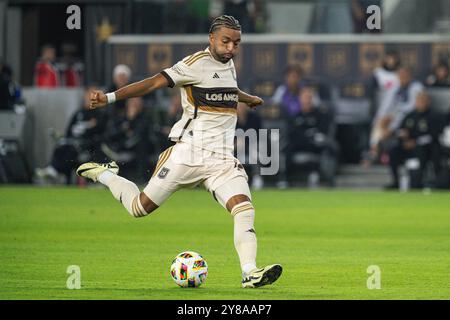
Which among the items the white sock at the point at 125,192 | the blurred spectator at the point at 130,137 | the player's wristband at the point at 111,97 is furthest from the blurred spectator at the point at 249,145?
the player's wristband at the point at 111,97

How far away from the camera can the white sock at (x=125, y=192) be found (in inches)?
472

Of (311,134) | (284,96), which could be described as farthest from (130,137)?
(311,134)

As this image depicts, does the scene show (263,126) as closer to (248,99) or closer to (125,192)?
(248,99)

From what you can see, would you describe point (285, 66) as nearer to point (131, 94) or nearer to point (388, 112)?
point (388, 112)

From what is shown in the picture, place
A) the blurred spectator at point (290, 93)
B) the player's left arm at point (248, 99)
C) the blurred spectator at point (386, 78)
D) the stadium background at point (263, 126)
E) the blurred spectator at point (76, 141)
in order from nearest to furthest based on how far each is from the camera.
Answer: the player's left arm at point (248, 99) < the stadium background at point (263, 126) < the blurred spectator at point (76, 141) < the blurred spectator at point (290, 93) < the blurred spectator at point (386, 78)

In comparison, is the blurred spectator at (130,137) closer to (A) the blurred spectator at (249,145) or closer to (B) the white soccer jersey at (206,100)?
(A) the blurred spectator at (249,145)

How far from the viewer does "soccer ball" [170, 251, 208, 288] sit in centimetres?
1141

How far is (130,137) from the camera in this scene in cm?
2650

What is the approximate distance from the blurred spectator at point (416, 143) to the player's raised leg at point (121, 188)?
1466 centimetres

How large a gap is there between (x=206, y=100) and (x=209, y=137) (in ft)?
1.13

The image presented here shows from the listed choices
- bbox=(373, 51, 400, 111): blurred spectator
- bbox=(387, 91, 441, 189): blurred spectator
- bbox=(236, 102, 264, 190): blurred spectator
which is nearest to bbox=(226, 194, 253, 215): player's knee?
bbox=(236, 102, 264, 190): blurred spectator

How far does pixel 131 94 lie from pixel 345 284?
2652 mm

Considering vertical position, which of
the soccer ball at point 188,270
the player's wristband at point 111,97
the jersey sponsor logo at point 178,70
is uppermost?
the jersey sponsor logo at point 178,70
